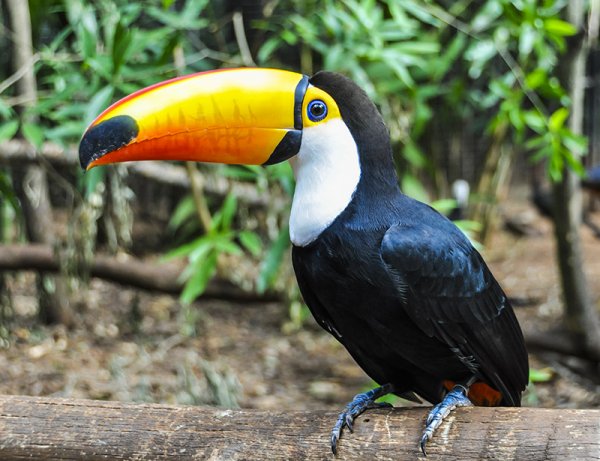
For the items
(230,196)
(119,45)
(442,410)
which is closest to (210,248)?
(230,196)

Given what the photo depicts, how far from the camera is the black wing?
1.79 m

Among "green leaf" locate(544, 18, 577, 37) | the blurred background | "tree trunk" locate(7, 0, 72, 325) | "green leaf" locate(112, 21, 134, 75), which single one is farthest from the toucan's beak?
"tree trunk" locate(7, 0, 72, 325)

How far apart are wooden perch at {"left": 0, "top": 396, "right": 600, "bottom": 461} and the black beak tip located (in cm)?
57

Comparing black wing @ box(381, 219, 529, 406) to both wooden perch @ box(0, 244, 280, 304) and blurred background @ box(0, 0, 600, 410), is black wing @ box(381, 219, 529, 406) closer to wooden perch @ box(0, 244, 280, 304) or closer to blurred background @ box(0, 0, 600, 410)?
blurred background @ box(0, 0, 600, 410)

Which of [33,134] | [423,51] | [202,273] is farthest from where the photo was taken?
[423,51]

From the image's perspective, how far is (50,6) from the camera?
3768 mm

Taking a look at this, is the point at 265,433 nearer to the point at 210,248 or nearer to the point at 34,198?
the point at 210,248

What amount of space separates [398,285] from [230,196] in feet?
4.68

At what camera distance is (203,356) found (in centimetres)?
427

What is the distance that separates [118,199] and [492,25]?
173cm

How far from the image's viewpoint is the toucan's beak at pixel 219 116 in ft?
5.98

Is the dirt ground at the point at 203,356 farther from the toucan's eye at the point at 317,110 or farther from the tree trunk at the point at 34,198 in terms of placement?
the toucan's eye at the point at 317,110

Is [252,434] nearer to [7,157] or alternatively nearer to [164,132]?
[164,132]

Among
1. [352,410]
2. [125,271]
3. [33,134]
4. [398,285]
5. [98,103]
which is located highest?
[98,103]
